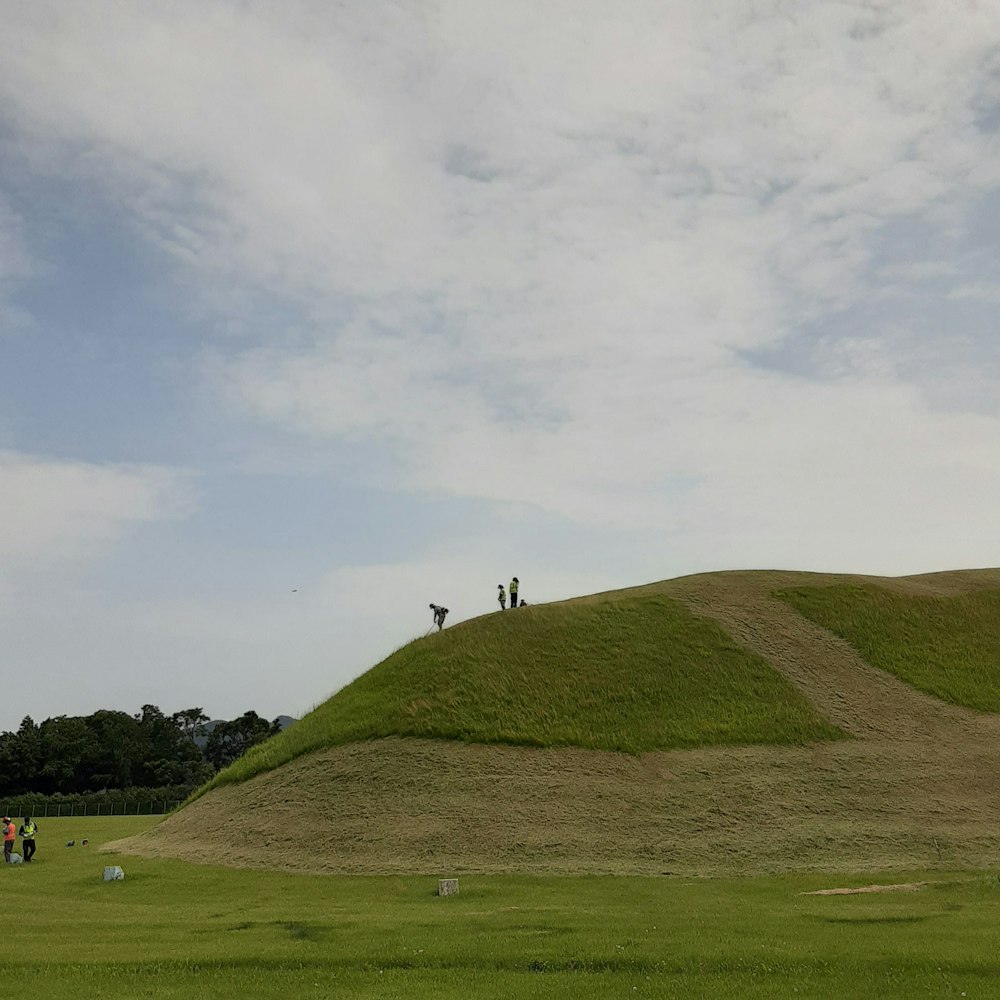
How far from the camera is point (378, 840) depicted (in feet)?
121

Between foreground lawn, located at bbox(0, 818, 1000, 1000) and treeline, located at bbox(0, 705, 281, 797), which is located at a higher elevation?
treeline, located at bbox(0, 705, 281, 797)

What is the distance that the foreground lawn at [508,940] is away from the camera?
17531 mm

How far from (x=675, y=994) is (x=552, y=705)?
28776mm

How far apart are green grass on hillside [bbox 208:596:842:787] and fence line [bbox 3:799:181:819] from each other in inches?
1947

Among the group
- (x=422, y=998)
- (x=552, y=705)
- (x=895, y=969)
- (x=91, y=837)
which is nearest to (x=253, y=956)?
(x=422, y=998)

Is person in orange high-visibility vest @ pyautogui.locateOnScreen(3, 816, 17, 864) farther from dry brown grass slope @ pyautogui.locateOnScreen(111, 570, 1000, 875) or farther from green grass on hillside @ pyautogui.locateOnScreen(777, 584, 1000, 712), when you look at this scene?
green grass on hillside @ pyautogui.locateOnScreen(777, 584, 1000, 712)

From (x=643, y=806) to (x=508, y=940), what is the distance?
58.7 ft

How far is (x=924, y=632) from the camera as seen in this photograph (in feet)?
174

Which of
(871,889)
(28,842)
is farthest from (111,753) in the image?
(871,889)

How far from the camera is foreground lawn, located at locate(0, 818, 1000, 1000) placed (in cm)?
1753

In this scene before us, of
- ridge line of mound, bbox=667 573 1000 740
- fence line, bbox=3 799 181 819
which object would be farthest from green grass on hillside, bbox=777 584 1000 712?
fence line, bbox=3 799 181 819

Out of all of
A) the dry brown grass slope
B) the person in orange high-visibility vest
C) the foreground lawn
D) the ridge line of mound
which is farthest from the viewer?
the ridge line of mound

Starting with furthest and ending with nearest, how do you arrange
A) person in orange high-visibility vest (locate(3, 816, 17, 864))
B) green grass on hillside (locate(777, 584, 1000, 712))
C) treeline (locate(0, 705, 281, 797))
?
treeline (locate(0, 705, 281, 797))
green grass on hillside (locate(777, 584, 1000, 712))
person in orange high-visibility vest (locate(3, 816, 17, 864))

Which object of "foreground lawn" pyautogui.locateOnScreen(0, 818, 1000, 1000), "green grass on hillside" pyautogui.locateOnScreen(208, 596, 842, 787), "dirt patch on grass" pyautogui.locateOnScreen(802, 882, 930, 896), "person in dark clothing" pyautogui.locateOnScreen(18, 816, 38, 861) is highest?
"green grass on hillside" pyautogui.locateOnScreen(208, 596, 842, 787)
